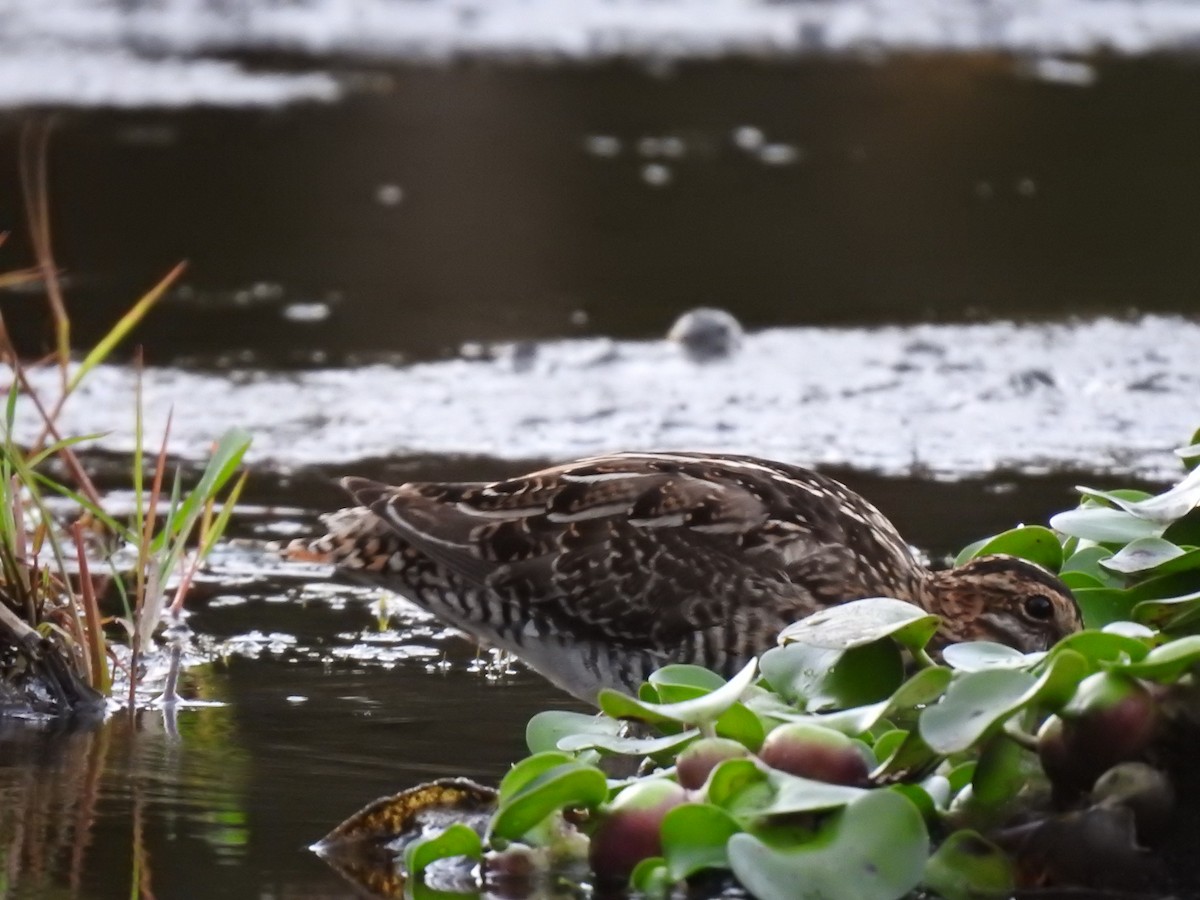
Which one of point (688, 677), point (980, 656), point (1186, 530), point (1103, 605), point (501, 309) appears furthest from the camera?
point (501, 309)

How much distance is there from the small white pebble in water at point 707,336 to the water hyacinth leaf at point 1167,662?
6.34 metres

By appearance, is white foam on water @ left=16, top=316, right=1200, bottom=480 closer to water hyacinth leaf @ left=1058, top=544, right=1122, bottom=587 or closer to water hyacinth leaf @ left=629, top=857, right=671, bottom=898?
water hyacinth leaf @ left=1058, top=544, right=1122, bottom=587

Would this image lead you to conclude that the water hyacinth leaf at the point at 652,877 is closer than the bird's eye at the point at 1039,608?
Yes

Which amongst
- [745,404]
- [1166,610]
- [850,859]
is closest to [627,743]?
[850,859]

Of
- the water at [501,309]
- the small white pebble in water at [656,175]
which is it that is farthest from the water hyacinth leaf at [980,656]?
the small white pebble in water at [656,175]

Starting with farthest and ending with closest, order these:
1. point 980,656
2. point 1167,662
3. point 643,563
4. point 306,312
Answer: point 306,312 → point 643,563 → point 980,656 → point 1167,662

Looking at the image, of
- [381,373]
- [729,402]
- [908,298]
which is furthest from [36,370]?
[908,298]

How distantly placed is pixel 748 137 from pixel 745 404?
882 cm

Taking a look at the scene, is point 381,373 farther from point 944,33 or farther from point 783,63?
point 944,33

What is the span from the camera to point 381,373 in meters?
10.5

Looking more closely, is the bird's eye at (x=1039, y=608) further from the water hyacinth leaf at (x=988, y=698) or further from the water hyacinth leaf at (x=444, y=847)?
Answer: the water hyacinth leaf at (x=444, y=847)

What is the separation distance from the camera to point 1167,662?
4.43 meters

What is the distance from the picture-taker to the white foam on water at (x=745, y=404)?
9102 mm

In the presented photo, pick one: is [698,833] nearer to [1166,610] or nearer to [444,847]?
[444,847]
